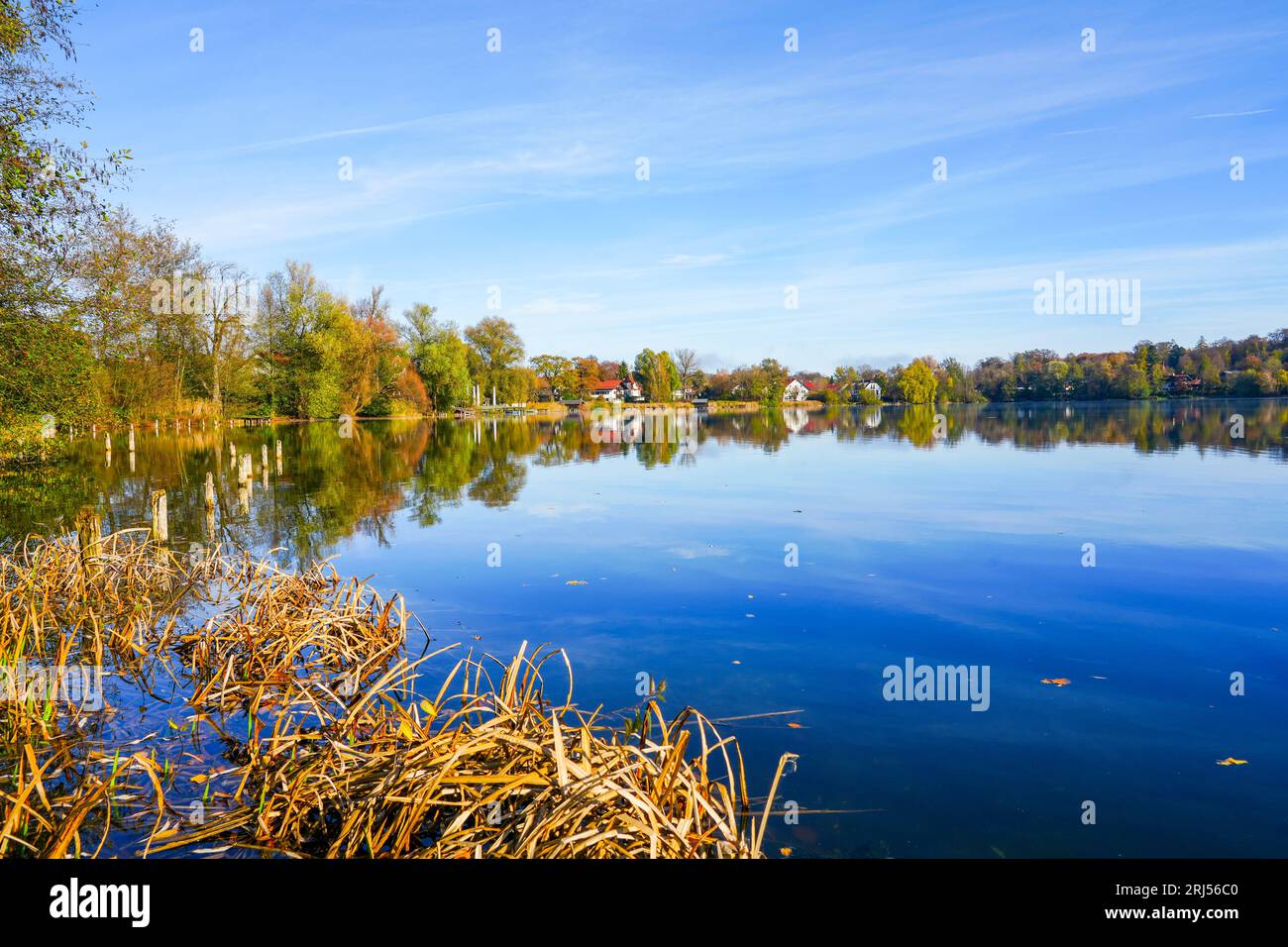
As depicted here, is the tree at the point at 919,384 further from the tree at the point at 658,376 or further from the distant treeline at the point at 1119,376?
the tree at the point at 658,376

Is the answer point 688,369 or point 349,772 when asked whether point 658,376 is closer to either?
point 688,369

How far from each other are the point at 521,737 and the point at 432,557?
464 inches

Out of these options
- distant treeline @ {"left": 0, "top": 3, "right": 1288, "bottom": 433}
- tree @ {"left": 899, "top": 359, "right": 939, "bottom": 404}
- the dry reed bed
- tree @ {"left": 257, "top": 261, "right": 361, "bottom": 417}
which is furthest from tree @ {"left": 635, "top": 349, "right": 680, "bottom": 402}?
the dry reed bed

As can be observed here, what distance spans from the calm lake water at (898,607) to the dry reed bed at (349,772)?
4.58ft

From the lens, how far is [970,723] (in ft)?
25.5

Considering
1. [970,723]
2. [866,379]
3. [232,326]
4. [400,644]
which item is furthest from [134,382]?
[866,379]

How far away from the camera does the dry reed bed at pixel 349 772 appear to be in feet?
14.1

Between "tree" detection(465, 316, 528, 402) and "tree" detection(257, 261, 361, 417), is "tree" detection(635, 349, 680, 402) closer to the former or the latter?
"tree" detection(465, 316, 528, 402)

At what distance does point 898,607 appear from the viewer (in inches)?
461

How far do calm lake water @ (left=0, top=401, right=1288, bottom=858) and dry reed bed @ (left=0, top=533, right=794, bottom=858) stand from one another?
1.40 meters

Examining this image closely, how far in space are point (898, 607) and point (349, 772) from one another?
851 cm

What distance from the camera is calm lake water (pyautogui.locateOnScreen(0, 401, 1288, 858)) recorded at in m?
6.33

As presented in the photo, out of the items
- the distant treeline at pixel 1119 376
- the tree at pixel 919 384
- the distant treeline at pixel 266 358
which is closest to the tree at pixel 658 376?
the distant treeline at pixel 266 358
